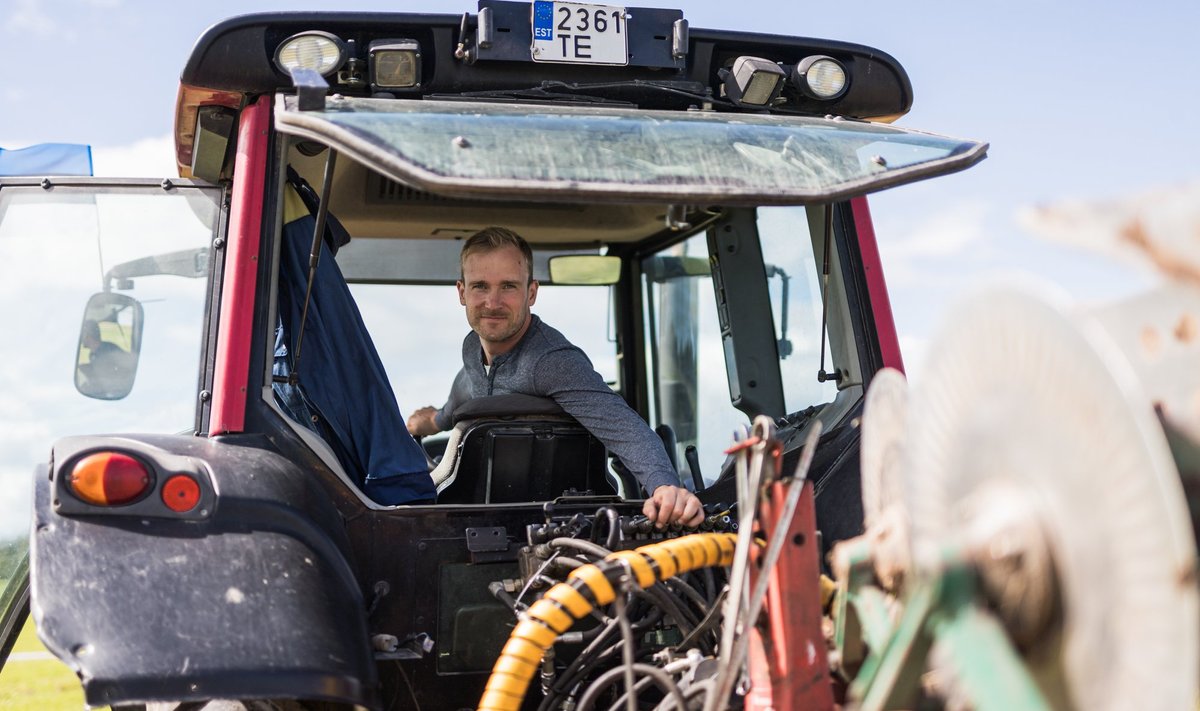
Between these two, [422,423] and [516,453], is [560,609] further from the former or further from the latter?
[422,423]

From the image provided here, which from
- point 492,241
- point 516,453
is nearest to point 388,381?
point 516,453

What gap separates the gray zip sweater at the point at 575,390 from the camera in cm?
343

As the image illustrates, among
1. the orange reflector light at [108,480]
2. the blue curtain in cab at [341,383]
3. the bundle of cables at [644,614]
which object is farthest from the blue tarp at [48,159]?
the bundle of cables at [644,614]

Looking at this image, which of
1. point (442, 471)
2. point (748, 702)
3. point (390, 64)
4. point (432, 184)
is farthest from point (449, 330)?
point (748, 702)

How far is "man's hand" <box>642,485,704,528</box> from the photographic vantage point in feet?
9.77

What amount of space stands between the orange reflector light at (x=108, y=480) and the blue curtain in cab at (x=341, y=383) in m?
0.69

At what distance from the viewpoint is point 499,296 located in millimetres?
4027

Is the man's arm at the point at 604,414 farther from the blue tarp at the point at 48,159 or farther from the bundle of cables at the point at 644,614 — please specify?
the blue tarp at the point at 48,159

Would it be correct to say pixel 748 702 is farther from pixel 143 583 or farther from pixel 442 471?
pixel 442 471

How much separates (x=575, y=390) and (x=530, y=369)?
177mm

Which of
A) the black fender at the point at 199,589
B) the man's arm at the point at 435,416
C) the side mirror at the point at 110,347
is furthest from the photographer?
the man's arm at the point at 435,416

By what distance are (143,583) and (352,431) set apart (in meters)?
1.03

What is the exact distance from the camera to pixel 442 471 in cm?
364

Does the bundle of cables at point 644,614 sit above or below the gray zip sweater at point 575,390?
below
